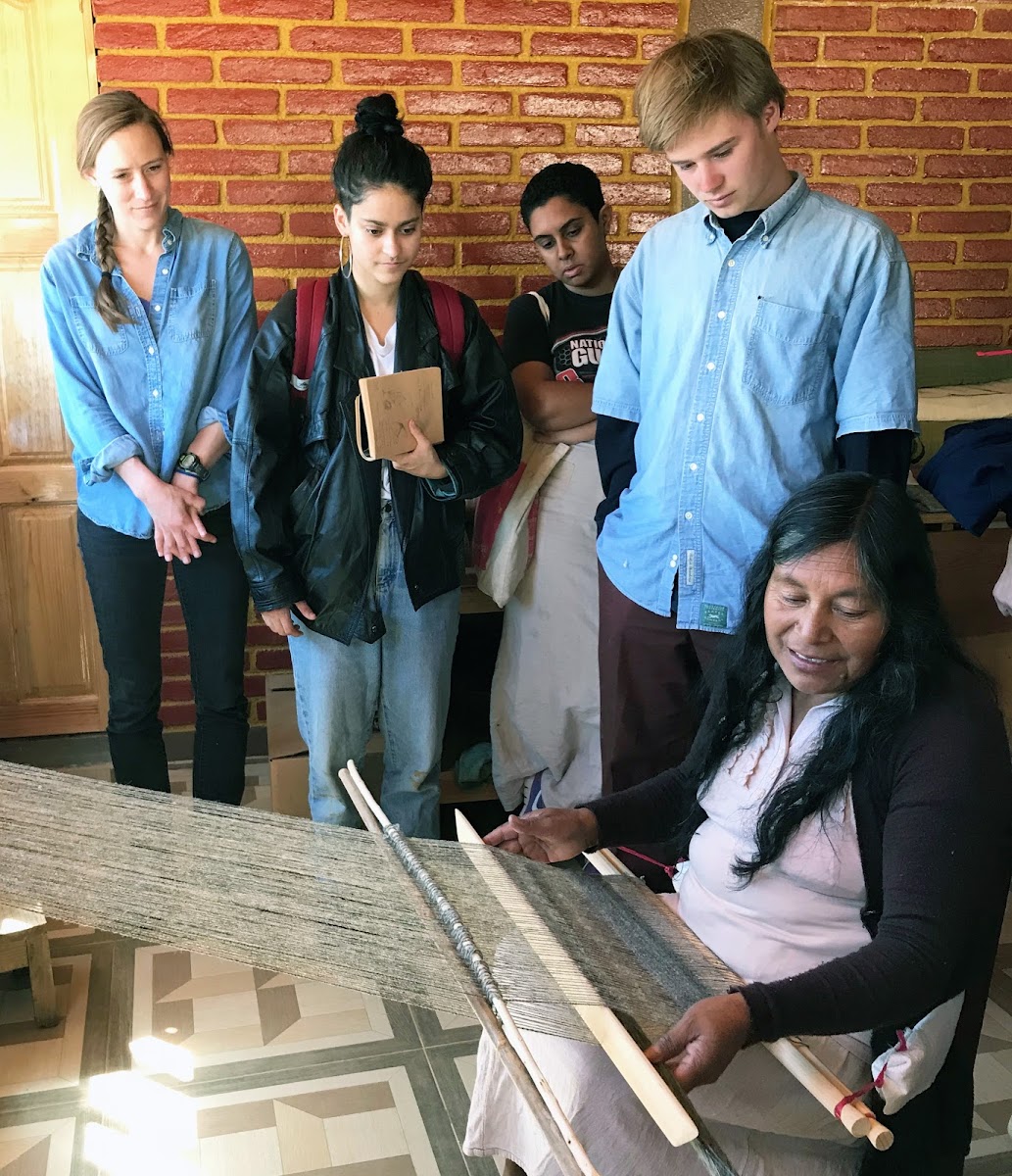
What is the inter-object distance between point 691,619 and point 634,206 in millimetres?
1534

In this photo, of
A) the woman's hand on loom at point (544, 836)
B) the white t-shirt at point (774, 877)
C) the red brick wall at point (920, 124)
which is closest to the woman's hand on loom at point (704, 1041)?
the white t-shirt at point (774, 877)

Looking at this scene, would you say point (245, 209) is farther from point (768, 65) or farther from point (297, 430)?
point (768, 65)

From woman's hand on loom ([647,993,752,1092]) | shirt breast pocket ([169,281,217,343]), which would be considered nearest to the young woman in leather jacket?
shirt breast pocket ([169,281,217,343])

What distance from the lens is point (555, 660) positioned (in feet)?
8.54

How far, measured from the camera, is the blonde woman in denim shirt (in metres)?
2.24

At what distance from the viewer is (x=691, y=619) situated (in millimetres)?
1915

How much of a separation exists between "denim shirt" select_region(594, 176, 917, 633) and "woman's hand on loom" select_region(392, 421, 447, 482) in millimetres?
401

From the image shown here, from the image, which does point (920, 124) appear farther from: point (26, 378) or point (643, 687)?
point (26, 378)

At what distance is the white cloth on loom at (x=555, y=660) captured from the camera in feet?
8.29

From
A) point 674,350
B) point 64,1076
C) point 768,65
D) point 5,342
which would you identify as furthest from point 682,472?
point 5,342

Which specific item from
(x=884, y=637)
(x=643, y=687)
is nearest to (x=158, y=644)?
(x=643, y=687)

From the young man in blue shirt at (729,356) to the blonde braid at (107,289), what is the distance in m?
0.93

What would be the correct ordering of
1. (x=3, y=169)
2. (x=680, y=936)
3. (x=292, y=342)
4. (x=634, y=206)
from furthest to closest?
(x=634, y=206) < (x=3, y=169) < (x=292, y=342) < (x=680, y=936)

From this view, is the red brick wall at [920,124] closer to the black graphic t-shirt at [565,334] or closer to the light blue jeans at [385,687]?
the black graphic t-shirt at [565,334]
